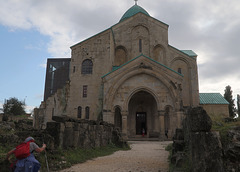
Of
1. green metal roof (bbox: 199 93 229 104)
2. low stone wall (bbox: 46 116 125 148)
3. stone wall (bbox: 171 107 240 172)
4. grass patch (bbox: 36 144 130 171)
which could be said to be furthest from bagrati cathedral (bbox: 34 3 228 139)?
stone wall (bbox: 171 107 240 172)

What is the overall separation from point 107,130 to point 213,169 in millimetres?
10123

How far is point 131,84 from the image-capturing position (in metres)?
21.9

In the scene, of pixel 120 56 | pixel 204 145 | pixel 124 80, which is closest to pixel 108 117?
pixel 124 80

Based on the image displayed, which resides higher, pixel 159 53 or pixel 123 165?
pixel 159 53

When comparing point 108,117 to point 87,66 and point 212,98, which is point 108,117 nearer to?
point 87,66

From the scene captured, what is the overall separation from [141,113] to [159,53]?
868cm

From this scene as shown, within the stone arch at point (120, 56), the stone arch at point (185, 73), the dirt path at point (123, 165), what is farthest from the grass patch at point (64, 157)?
the stone arch at point (185, 73)

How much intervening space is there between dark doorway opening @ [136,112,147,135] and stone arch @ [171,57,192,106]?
5718 millimetres

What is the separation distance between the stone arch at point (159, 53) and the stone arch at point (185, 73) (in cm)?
151

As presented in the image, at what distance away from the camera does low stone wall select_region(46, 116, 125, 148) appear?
318 inches

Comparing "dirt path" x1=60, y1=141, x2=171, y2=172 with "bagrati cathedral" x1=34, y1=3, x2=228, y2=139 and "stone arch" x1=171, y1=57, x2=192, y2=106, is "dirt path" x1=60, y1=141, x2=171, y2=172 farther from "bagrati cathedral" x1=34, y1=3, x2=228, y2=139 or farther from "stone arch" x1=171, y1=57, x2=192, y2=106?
"stone arch" x1=171, y1=57, x2=192, y2=106

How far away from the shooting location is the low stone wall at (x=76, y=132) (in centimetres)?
807

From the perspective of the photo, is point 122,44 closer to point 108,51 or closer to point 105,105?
point 108,51

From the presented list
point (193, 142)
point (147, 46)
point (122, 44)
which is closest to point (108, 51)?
point (122, 44)
